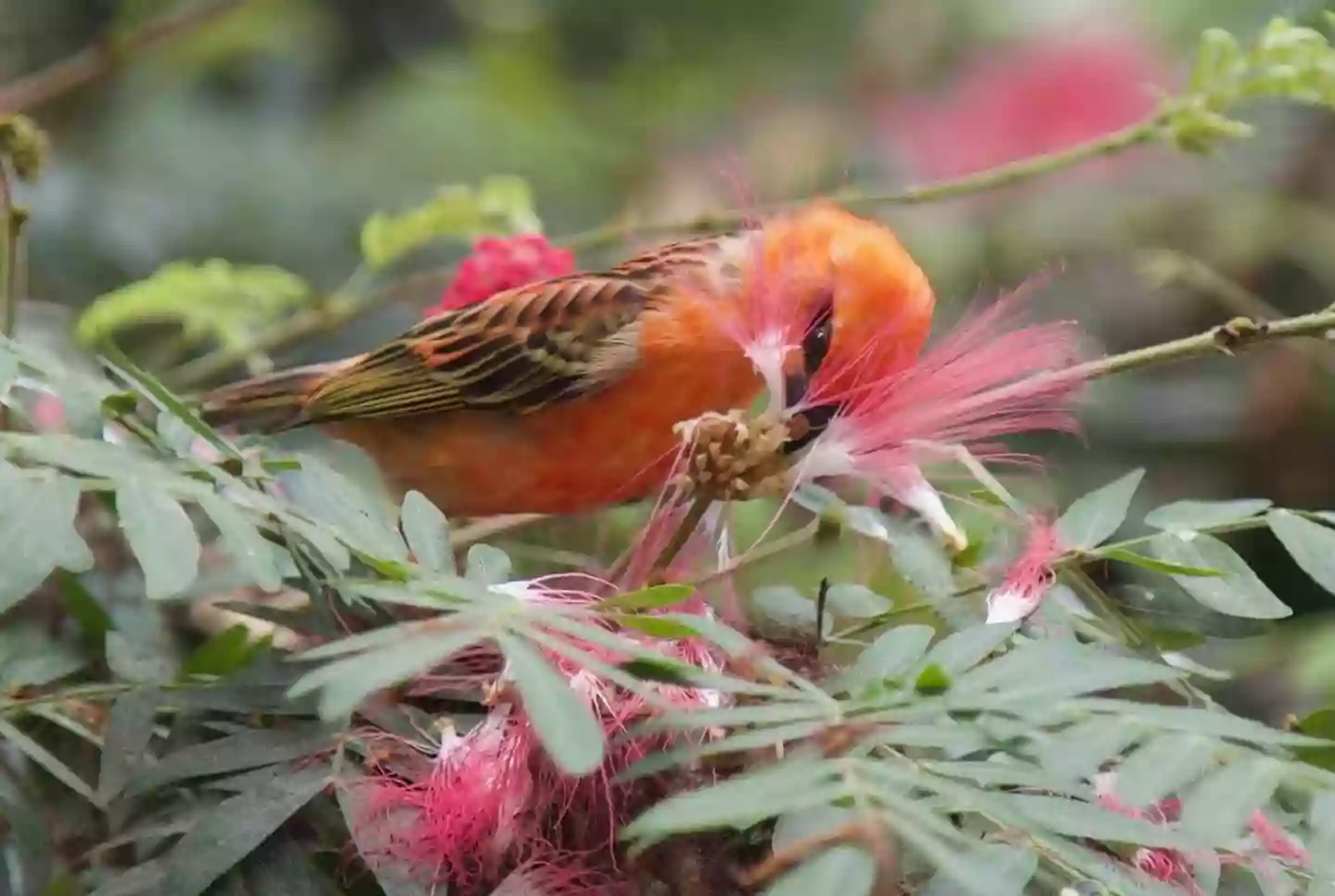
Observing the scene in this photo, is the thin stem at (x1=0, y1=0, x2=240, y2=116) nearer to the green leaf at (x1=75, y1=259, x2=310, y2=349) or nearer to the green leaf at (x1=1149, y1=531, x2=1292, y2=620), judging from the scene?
the green leaf at (x1=75, y1=259, x2=310, y2=349)

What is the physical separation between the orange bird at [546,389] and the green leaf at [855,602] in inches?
10.5

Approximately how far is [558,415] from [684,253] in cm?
16

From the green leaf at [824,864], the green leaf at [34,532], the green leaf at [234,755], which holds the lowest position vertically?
the green leaf at [234,755]

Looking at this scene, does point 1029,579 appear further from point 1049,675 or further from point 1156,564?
point 1049,675

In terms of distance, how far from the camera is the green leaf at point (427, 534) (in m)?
0.59

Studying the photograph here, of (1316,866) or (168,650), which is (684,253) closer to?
(168,650)

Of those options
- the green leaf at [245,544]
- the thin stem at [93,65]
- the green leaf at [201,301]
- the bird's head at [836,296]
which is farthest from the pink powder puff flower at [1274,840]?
the thin stem at [93,65]

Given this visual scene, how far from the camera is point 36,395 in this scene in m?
1.03

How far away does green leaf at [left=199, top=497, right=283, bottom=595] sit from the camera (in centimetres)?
56

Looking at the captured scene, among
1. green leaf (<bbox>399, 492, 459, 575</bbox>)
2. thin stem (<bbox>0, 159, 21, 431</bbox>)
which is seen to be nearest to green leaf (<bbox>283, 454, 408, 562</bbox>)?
green leaf (<bbox>399, 492, 459, 575</bbox>)

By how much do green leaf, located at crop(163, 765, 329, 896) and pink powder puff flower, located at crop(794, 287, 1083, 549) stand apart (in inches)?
10.7

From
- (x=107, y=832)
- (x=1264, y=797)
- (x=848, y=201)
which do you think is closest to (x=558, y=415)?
(x=848, y=201)

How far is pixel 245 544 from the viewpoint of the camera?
0.57 metres

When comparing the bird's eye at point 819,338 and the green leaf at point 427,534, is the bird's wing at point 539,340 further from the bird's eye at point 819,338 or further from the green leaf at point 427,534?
the green leaf at point 427,534
